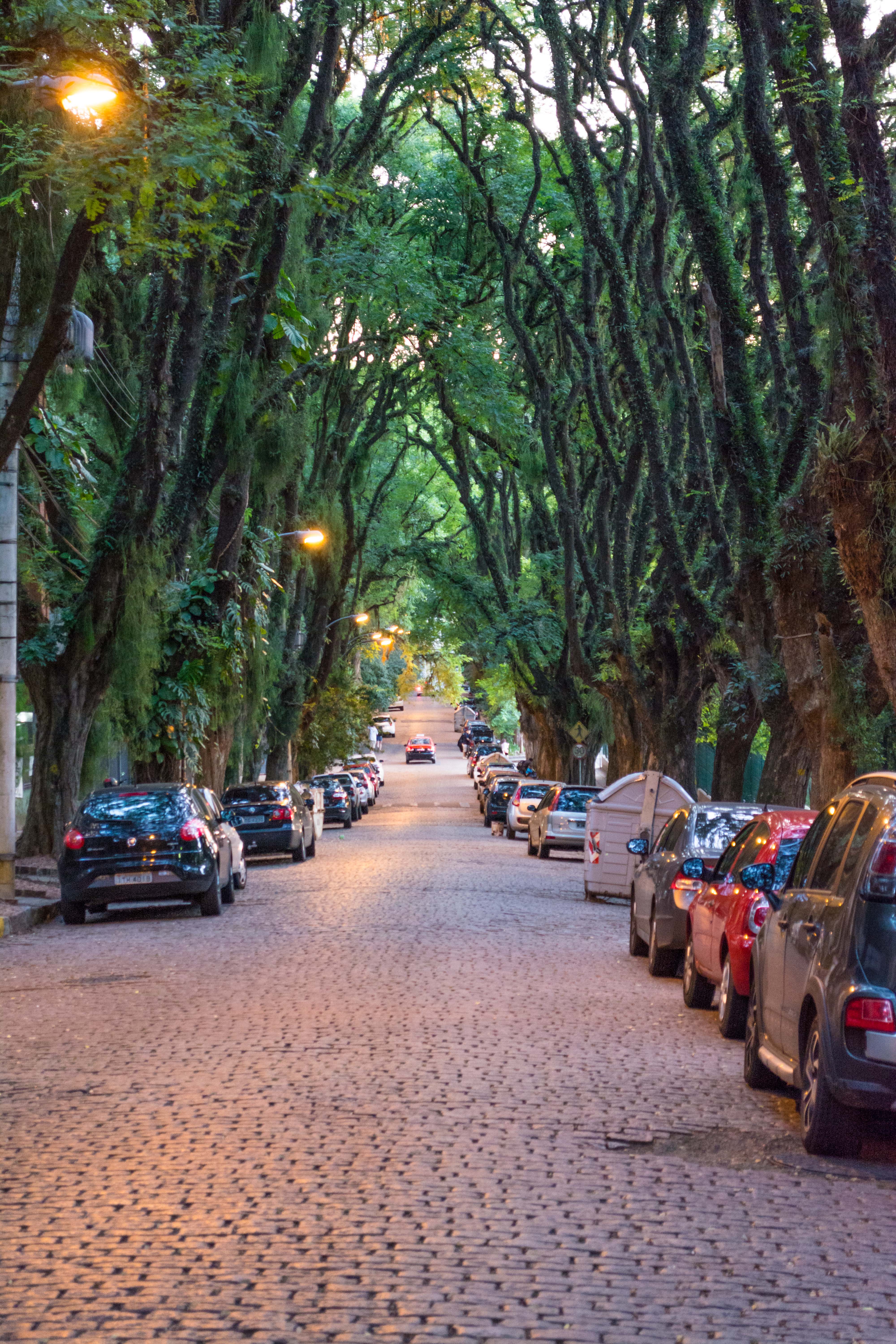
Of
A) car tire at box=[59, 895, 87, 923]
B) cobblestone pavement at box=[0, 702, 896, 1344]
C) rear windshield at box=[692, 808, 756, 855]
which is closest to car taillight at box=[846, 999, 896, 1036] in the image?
cobblestone pavement at box=[0, 702, 896, 1344]

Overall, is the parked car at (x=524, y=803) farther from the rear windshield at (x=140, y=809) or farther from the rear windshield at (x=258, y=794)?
the rear windshield at (x=140, y=809)

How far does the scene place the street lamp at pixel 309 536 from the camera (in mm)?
35469

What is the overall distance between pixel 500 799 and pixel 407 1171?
126 ft

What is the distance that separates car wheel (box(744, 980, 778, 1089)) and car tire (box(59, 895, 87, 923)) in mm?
10886

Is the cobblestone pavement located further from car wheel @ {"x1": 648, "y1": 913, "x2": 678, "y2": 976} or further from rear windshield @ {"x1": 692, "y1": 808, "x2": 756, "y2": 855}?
rear windshield @ {"x1": 692, "y1": 808, "x2": 756, "y2": 855}

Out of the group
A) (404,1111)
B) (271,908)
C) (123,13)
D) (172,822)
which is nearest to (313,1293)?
(404,1111)

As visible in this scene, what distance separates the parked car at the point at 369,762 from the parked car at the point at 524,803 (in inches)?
983

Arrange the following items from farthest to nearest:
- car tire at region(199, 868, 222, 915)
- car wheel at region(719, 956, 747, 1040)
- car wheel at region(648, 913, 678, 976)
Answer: car tire at region(199, 868, 222, 915), car wheel at region(648, 913, 678, 976), car wheel at region(719, 956, 747, 1040)

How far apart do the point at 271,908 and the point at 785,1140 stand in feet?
43.5

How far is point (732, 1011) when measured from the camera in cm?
1059

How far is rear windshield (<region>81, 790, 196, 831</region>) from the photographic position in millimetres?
18375

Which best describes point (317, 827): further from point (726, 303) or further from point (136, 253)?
point (136, 253)

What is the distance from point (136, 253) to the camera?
1423cm

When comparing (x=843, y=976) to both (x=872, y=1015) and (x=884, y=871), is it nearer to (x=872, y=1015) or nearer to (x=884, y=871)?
(x=872, y=1015)
